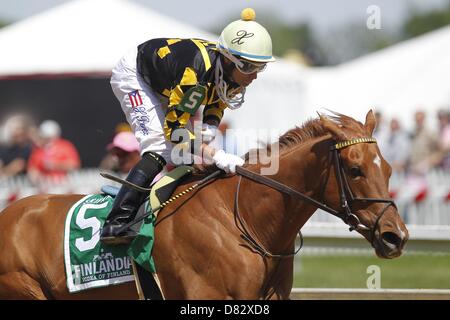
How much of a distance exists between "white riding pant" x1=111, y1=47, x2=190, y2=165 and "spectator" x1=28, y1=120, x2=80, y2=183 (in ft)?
29.1

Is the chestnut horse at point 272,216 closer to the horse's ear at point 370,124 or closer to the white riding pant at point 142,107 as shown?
the horse's ear at point 370,124

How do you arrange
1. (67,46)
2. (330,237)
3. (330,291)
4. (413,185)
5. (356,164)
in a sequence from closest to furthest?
1. (356,164)
2. (330,291)
3. (330,237)
4. (413,185)
5. (67,46)

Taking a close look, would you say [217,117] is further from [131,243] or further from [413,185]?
[413,185]

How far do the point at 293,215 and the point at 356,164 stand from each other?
570 mm

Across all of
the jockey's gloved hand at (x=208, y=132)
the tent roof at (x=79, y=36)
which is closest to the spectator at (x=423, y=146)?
the tent roof at (x=79, y=36)

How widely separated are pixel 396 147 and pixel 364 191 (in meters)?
10.2

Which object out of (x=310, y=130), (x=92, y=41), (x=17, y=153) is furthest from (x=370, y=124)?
(x=92, y=41)

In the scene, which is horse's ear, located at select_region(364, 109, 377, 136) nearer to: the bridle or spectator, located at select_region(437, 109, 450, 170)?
the bridle

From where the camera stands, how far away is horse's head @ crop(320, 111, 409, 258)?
564 cm

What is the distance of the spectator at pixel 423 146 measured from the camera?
1561 cm

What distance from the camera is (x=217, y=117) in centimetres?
667

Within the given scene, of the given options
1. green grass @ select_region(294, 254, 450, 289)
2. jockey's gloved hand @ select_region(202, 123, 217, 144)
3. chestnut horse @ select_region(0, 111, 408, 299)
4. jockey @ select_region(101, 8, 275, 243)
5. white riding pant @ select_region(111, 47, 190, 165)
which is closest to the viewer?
chestnut horse @ select_region(0, 111, 408, 299)

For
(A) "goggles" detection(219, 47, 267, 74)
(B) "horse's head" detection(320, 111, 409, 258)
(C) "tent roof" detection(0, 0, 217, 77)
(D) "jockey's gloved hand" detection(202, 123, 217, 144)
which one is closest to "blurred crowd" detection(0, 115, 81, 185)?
(C) "tent roof" detection(0, 0, 217, 77)
